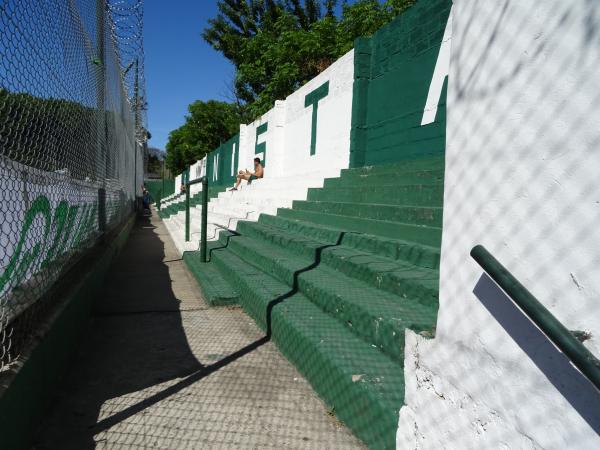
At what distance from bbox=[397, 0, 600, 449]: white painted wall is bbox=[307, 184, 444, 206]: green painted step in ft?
7.02

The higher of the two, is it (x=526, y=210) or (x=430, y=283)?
(x=526, y=210)

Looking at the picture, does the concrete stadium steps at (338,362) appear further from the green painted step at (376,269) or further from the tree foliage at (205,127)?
the tree foliage at (205,127)

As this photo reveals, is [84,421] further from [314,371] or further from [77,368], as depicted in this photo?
[314,371]

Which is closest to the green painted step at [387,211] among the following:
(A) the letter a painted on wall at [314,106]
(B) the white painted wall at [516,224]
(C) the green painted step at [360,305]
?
(C) the green painted step at [360,305]

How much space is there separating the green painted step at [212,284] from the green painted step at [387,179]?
208 centimetres

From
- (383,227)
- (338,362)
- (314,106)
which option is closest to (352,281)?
(383,227)

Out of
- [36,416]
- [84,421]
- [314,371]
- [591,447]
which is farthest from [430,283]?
[36,416]

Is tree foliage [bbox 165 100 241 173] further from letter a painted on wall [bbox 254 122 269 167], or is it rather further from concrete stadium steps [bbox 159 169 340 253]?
concrete stadium steps [bbox 159 169 340 253]

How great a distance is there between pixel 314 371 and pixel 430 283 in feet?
2.74

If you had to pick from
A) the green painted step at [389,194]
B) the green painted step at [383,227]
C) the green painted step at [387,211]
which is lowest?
the green painted step at [383,227]

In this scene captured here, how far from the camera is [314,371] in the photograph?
2.46m

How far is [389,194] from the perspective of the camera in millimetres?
4508

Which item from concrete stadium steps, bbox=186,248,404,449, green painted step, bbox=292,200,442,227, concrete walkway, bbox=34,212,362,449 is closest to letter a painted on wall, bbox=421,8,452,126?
green painted step, bbox=292,200,442,227

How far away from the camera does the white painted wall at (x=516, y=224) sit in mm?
1103
